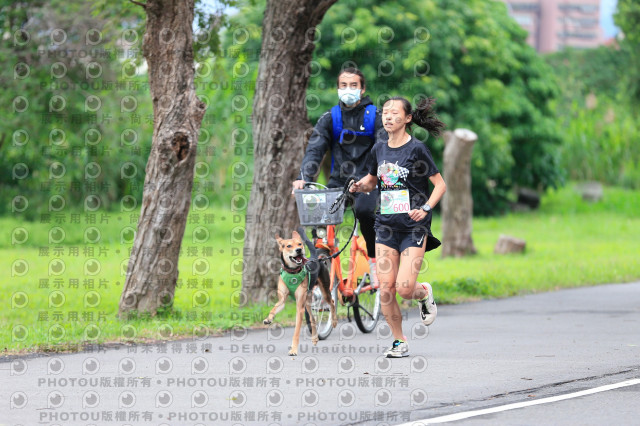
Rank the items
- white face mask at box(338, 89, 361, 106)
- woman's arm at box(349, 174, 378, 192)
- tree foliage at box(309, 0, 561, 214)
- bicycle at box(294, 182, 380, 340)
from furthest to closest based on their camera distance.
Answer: tree foliage at box(309, 0, 561, 214) < white face mask at box(338, 89, 361, 106) < bicycle at box(294, 182, 380, 340) < woman's arm at box(349, 174, 378, 192)

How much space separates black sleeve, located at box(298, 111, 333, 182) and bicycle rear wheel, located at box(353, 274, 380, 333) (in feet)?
3.79

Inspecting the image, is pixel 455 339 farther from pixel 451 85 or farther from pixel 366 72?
pixel 451 85

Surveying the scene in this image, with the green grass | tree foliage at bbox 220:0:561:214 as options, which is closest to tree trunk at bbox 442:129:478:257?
the green grass

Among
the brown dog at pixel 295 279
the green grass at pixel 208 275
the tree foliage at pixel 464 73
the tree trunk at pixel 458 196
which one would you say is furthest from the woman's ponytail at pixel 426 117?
the tree foliage at pixel 464 73

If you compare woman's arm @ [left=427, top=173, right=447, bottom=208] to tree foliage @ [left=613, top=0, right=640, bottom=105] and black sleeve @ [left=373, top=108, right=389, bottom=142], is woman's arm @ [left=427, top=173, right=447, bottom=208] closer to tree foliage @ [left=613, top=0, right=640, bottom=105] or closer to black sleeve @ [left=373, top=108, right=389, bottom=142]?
black sleeve @ [left=373, top=108, right=389, bottom=142]

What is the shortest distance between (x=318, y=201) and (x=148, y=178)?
10.8 feet

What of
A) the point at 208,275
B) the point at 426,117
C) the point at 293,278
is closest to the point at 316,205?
the point at 293,278

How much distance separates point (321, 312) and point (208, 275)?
10616 mm

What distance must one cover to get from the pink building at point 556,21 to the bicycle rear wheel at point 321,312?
505 ft

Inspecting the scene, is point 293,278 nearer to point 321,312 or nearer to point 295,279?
point 295,279

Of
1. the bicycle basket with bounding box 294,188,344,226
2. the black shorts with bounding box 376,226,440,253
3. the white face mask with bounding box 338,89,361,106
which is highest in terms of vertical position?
the white face mask with bounding box 338,89,361,106

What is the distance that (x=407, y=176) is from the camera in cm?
838

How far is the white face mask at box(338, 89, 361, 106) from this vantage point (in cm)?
955

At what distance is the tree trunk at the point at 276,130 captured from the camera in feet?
40.9
